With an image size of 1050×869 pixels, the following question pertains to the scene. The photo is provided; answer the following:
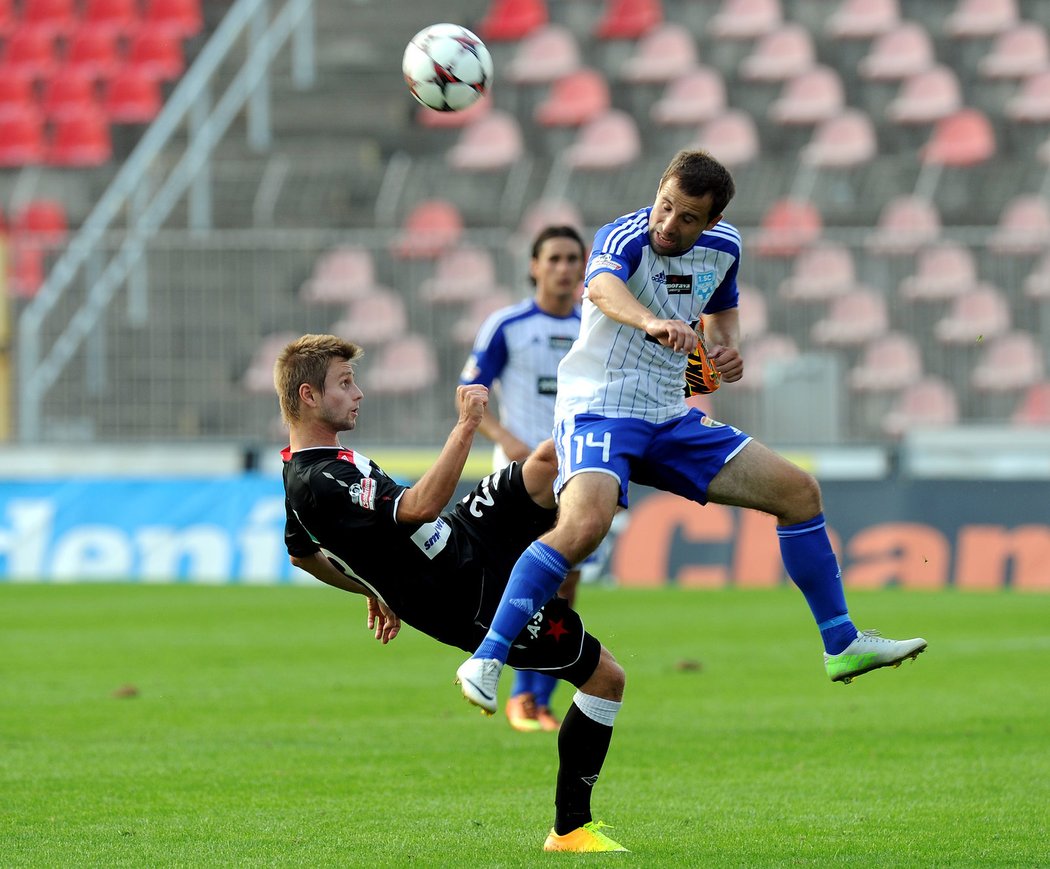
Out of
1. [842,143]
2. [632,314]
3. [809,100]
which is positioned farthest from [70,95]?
[632,314]

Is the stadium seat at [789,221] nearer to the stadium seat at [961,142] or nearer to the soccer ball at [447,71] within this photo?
the stadium seat at [961,142]

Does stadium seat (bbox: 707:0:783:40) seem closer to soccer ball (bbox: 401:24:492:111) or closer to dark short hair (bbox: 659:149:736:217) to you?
soccer ball (bbox: 401:24:492:111)

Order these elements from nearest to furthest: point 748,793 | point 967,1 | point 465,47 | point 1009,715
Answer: point 748,793 → point 465,47 → point 1009,715 → point 967,1

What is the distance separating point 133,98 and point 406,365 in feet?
24.1

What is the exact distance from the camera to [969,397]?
741 inches

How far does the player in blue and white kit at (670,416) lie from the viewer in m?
5.96

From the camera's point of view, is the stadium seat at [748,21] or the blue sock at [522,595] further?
the stadium seat at [748,21]

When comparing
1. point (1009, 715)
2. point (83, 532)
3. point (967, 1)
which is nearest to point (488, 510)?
point (1009, 715)

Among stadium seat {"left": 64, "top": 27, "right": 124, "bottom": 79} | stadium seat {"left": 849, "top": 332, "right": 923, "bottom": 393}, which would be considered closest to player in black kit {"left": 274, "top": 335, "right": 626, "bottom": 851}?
stadium seat {"left": 849, "top": 332, "right": 923, "bottom": 393}

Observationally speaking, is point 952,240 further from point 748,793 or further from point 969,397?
point 748,793

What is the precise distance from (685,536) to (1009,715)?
8.20 m

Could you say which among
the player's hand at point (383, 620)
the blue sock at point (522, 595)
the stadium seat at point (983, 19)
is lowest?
the player's hand at point (383, 620)

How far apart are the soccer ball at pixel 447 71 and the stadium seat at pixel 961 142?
1614cm

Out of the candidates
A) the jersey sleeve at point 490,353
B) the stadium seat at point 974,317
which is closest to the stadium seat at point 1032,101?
the stadium seat at point 974,317
